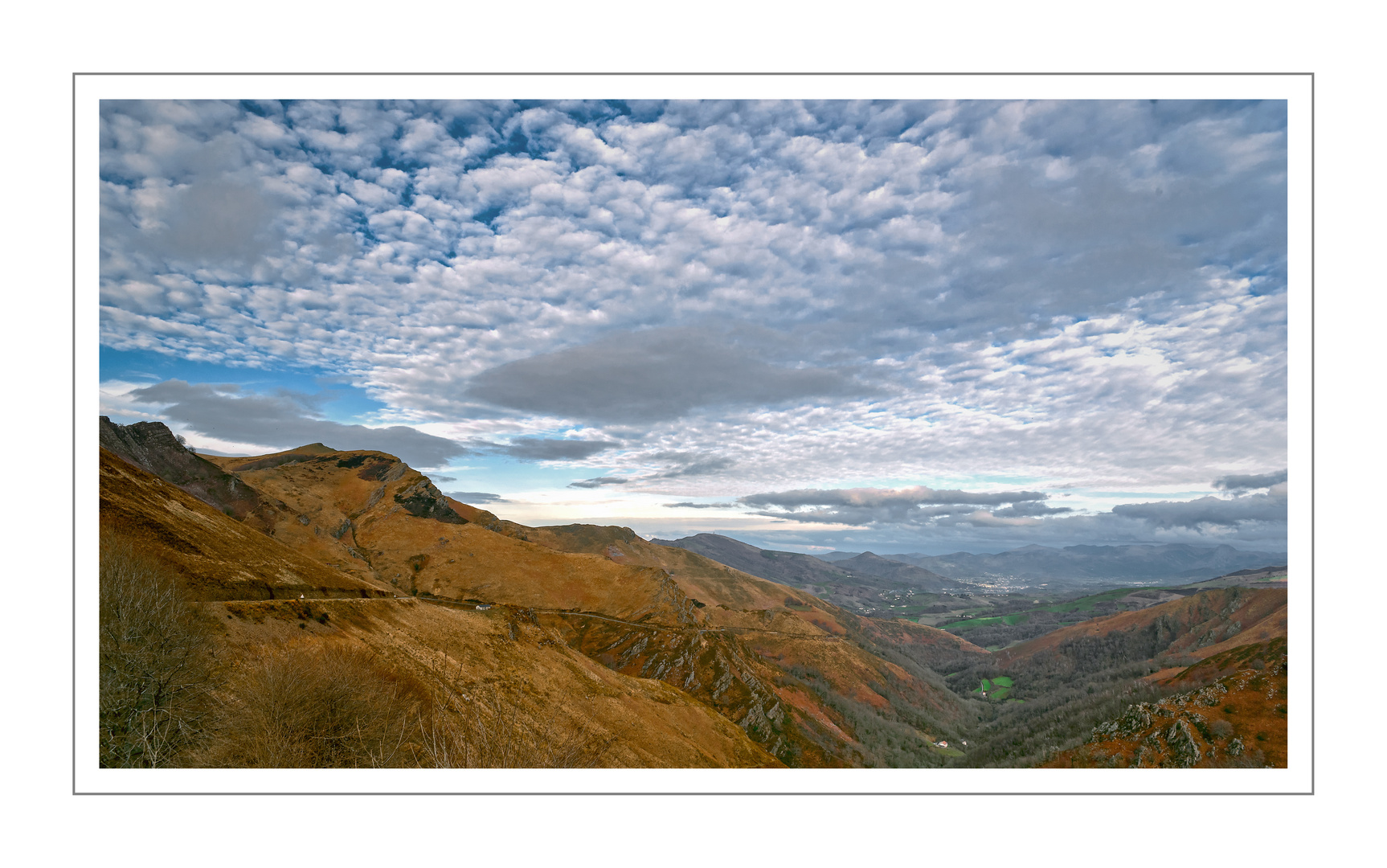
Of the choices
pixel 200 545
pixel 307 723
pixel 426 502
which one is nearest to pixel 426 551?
pixel 426 502

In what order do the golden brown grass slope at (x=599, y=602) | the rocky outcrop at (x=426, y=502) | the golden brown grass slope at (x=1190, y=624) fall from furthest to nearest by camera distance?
1. the rocky outcrop at (x=426, y=502)
2. the golden brown grass slope at (x=1190, y=624)
3. the golden brown grass slope at (x=599, y=602)

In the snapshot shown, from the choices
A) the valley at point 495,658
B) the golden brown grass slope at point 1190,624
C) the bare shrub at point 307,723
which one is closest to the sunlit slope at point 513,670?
the valley at point 495,658

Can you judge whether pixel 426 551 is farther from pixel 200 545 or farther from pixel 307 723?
pixel 307 723

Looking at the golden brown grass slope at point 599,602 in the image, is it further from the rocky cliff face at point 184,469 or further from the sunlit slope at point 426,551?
the rocky cliff face at point 184,469

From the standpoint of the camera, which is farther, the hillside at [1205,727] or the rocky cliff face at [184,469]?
the rocky cliff face at [184,469]

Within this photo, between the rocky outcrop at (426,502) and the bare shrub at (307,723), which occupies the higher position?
the bare shrub at (307,723)

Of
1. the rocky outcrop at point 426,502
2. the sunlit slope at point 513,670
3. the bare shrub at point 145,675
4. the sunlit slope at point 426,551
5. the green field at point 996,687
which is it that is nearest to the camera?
the bare shrub at point 145,675

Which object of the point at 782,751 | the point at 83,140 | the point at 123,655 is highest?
the point at 83,140

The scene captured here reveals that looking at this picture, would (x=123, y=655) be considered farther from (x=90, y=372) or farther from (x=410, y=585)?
(x=410, y=585)
